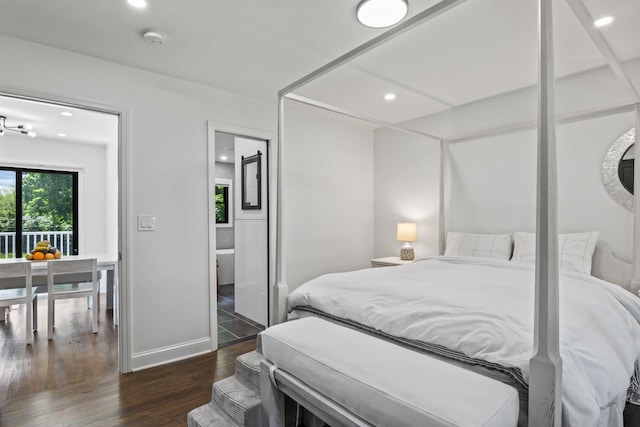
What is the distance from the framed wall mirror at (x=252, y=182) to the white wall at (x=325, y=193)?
332mm

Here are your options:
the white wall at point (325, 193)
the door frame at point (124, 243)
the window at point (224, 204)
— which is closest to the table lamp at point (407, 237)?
the white wall at point (325, 193)

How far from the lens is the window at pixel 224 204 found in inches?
281

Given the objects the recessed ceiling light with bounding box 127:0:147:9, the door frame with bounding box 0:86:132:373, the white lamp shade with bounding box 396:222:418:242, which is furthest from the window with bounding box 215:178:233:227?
the recessed ceiling light with bounding box 127:0:147:9

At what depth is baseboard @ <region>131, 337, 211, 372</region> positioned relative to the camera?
112 inches

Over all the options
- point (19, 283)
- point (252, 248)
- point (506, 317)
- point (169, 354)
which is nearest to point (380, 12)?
point (506, 317)

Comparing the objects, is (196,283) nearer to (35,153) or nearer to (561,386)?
(561,386)

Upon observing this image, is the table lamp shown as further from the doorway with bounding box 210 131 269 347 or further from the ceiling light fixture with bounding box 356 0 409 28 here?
the ceiling light fixture with bounding box 356 0 409 28

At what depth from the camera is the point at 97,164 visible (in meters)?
5.94

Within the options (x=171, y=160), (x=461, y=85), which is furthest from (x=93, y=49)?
(x=461, y=85)

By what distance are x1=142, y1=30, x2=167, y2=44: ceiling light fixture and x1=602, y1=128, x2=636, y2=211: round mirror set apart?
3483 millimetres

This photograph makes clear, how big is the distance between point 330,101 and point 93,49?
2144 millimetres

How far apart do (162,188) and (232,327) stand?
5.75 feet

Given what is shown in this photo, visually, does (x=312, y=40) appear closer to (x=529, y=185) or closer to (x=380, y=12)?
(x=380, y=12)

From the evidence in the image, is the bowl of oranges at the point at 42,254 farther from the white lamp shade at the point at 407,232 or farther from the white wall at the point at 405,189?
the white lamp shade at the point at 407,232
